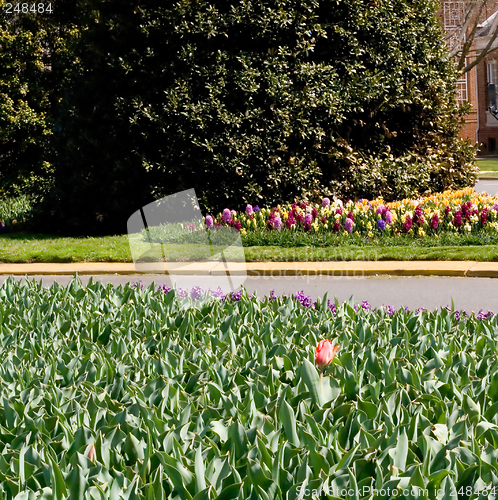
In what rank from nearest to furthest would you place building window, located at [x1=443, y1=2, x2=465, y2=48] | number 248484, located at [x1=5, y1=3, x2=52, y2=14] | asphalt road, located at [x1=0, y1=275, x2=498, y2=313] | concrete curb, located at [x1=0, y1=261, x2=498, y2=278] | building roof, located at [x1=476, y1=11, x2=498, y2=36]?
asphalt road, located at [x1=0, y1=275, x2=498, y2=313]
concrete curb, located at [x1=0, y1=261, x2=498, y2=278]
number 248484, located at [x1=5, y1=3, x2=52, y2=14]
building window, located at [x1=443, y1=2, x2=465, y2=48]
building roof, located at [x1=476, y1=11, x2=498, y2=36]

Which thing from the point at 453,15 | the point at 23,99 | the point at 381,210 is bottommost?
the point at 381,210

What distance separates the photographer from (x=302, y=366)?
3.03 metres

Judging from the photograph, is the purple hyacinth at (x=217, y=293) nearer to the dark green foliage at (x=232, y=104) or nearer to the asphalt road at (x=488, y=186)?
the dark green foliage at (x=232, y=104)

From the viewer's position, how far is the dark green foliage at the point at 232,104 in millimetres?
13188

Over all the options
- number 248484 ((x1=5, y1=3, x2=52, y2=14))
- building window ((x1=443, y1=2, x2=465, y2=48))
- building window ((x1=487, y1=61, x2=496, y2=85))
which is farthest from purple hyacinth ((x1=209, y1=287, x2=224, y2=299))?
building window ((x1=487, y1=61, x2=496, y2=85))

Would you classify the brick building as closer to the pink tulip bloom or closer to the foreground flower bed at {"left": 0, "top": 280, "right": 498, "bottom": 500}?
the foreground flower bed at {"left": 0, "top": 280, "right": 498, "bottom": 500}

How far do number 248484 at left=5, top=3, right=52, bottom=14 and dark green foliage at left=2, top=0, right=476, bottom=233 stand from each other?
7294 mm

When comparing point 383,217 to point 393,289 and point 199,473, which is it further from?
point 199,473

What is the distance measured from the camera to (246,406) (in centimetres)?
275

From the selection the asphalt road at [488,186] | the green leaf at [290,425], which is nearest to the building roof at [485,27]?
the asphalt road at [488,186]

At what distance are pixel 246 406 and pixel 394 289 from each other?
6389mm

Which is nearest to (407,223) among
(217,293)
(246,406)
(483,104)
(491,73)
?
(217,293)

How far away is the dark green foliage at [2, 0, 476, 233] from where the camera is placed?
1319 centimetres

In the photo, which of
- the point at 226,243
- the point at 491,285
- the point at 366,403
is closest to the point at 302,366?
the point at 366,403
